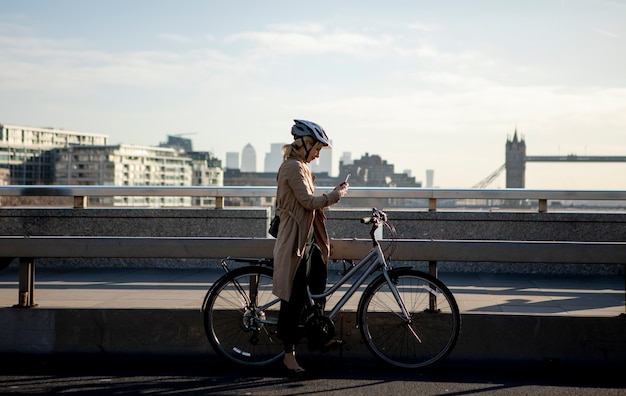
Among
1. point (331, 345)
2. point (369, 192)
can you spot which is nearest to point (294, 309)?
point (331, 345)

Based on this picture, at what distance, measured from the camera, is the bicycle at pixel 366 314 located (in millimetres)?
6371

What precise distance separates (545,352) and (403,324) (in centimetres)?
119

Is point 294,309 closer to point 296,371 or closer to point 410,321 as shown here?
point 296,371

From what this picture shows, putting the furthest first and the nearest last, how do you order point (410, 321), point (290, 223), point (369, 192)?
point (369, 192)
point (410, 321)
point (290, 223)

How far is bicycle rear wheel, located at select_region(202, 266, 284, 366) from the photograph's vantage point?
258 inches

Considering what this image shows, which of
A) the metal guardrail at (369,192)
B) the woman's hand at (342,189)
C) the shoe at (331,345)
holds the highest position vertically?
the woman's hand at (342,189)

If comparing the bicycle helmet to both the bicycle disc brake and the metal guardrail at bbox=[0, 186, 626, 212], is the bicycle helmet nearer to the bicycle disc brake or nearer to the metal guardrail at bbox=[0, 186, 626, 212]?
the bicycle disc brake

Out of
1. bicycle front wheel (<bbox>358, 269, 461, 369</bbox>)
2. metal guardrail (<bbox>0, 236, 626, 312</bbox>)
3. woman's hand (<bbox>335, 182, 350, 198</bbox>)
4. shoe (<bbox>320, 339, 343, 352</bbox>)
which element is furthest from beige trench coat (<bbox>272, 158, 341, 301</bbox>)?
bicycle front wheel (<bbox>358, 269, 461, 369</bbox>)

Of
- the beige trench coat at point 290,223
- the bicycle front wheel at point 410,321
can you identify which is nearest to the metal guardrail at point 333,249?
the bicycle front wheel at point 410,321

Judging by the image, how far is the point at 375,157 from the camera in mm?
181750

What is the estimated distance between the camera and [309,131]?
20.9ft

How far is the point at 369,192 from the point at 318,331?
624cm

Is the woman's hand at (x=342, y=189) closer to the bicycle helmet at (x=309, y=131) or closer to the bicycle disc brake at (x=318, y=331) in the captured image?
the bicycle helmet at (x=309, y=131)

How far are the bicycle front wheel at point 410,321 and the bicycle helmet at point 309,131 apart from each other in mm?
1168
